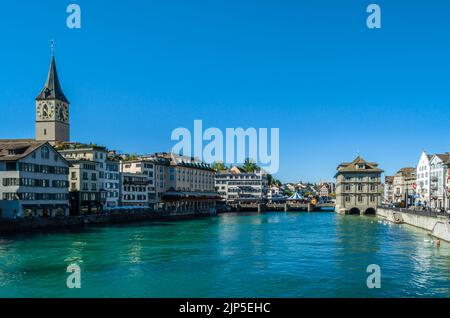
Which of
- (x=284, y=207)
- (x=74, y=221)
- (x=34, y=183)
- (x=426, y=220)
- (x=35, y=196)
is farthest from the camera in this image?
(x=284, y=207)

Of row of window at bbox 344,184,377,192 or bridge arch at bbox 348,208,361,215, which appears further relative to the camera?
bridge arch at bbox 348,208,361,215

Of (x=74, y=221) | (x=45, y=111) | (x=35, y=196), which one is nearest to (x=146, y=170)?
(x=45, y=111)

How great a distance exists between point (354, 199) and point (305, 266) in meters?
104

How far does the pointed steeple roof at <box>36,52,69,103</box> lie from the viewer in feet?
441

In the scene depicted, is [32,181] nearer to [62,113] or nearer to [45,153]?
[45,153]

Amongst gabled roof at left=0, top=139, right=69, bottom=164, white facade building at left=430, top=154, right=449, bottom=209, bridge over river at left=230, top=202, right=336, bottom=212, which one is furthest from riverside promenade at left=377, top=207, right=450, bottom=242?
gabled roof at left=0, top=139, right=69, bottom=164

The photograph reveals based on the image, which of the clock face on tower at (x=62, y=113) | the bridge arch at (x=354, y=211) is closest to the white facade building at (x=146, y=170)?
the clock face on tower at (x=62, y=113)

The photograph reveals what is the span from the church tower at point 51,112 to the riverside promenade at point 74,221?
122 ft

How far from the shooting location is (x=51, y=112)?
133375mm

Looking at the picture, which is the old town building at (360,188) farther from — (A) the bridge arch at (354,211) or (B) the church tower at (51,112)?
(B) the church tower at (51,112)

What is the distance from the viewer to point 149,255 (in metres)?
47.3

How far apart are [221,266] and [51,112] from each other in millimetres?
106078

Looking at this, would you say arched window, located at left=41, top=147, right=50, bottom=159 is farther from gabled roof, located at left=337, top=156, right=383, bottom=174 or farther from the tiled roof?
gabled roof, located at left=337, top=156, right=383, bottom=174
